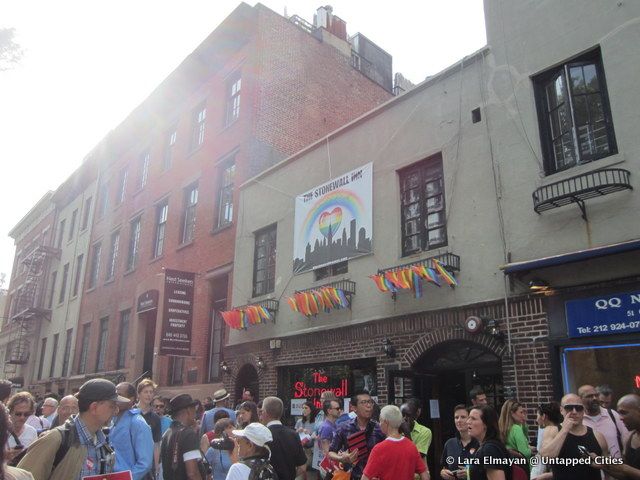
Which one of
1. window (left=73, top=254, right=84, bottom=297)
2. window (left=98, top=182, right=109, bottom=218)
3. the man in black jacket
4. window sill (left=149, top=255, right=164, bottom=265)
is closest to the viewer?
the man in black jacket

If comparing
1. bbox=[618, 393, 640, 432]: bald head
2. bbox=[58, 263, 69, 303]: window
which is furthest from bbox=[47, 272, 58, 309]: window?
bbox=[618, 393, 640, 432]: bald head

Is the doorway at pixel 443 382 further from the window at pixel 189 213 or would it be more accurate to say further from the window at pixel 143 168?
the window at pixel 143 168

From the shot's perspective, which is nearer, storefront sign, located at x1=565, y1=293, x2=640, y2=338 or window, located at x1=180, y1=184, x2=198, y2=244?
storefront sign, located at x1=565, y1=293, x2=640, y2=338

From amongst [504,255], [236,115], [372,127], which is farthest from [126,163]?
[504,255]

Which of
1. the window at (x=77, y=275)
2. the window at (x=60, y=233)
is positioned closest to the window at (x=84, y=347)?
the window at (x=77, y=275)

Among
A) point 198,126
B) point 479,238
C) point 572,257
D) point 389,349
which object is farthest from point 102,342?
point 572,257

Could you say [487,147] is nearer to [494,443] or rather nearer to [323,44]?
[494,443]

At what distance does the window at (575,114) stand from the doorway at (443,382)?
321 cm

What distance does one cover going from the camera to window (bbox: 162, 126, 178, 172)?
2133cm

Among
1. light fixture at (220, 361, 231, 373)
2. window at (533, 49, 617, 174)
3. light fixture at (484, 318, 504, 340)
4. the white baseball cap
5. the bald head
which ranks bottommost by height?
the white baseball cap

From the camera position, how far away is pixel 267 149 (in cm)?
1641

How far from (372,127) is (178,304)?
8.05 m

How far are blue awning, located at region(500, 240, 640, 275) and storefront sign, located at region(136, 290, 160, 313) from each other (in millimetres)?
12544

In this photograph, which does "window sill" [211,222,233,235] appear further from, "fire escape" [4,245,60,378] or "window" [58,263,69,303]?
"fire escape" [4,245,60,378]
